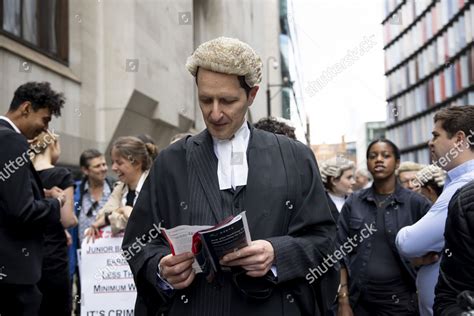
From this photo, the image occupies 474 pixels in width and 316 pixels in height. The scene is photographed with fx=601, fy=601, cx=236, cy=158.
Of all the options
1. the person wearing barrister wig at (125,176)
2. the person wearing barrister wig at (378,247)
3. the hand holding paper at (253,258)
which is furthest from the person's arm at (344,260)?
the hand holding paper at (253,258)

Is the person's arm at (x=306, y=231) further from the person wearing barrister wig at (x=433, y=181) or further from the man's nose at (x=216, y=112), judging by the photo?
the person wearing barrister wig at (x=433, y=181)

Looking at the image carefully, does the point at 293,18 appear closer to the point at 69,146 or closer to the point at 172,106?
the point at 172,106

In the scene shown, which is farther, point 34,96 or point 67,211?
point 67,211

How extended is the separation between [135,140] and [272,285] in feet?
10.6

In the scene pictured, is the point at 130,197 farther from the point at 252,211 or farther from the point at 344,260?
the point at 252,211

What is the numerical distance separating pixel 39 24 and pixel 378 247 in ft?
25.4

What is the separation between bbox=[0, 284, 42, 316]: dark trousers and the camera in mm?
3938

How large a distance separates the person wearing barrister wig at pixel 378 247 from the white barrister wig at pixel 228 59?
2.99 metres

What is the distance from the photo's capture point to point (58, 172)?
5.42 metres

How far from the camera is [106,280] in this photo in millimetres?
5387

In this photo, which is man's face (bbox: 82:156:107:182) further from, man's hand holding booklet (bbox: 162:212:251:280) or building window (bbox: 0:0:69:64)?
man's hand holding booklet (bbox: 162:212:251:280)

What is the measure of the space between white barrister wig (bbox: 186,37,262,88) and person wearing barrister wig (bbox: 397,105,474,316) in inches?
63.4

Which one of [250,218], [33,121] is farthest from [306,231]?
[33,121]

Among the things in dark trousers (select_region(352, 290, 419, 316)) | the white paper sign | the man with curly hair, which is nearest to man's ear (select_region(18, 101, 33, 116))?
the man with curly hair
